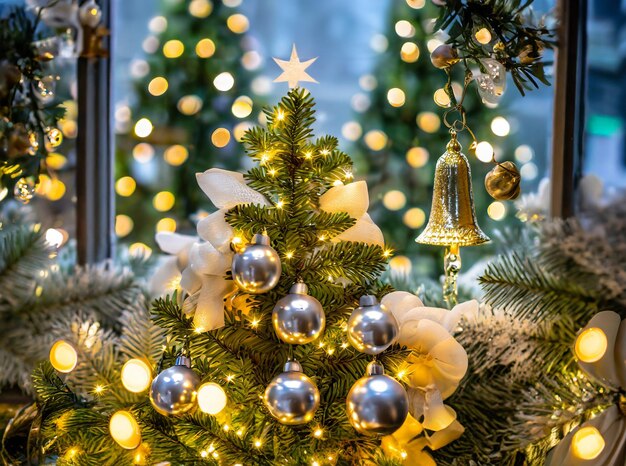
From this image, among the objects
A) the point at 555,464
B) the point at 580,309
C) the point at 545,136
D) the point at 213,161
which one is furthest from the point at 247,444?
the point at 545,136

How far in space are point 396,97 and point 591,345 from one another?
104 centimetres

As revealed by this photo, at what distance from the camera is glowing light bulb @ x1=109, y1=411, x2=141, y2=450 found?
700 millimetres

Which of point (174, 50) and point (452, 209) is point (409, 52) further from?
point (452, 209)

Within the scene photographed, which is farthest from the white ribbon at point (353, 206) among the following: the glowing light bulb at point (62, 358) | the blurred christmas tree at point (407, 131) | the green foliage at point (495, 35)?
the blurred christmas tree at point (407, 131)

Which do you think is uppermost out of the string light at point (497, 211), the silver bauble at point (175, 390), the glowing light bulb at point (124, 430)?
the silver bauble at point (175, 390)

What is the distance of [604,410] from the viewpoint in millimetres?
726

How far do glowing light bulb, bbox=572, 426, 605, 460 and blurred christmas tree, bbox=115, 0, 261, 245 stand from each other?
1.10 metres

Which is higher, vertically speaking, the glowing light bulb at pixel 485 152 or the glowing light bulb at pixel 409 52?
the glowing light bulb at pixel 409 52

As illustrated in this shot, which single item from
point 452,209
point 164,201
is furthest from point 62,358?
point 164,201

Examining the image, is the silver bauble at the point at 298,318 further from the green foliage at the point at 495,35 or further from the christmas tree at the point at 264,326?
the green foliage at the point at 495,35

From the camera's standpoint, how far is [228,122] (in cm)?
164

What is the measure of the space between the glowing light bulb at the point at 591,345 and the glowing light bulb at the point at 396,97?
1.01 metres

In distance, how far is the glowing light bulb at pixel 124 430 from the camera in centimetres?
70

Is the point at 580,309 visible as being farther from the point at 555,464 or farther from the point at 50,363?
the point at 50,363
